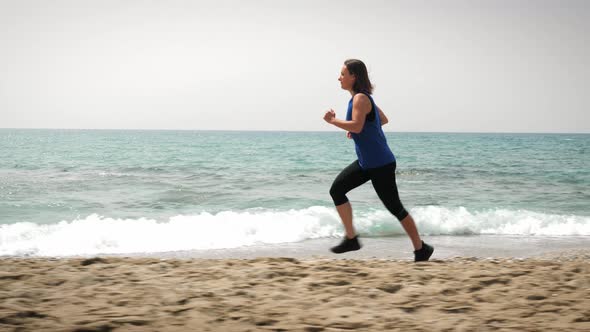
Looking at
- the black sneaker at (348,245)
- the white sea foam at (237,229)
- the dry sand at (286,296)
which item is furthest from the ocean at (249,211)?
the dry sand at (286,296)

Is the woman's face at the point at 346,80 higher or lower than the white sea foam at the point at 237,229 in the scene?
higher

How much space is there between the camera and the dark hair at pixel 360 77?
4.21 m

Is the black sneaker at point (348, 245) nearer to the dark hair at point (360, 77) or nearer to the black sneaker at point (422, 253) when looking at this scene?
the black sneaker at point (422, 253)

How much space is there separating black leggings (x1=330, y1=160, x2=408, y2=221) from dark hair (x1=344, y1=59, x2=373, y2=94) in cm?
67

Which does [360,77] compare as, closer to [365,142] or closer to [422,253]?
[365,142]

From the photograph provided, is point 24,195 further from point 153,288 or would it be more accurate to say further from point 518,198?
point 518,198

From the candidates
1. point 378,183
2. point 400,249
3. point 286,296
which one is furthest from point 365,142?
point 400,249

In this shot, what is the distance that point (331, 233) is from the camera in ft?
31.0

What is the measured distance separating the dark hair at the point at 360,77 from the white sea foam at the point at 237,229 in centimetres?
485

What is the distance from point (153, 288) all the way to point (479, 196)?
44.0 ft

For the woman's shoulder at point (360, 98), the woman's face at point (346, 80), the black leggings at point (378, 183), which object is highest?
the woman's face at point (346, 80)

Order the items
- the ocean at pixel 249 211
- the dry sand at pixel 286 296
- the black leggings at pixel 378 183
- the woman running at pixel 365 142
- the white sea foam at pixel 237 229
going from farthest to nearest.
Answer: the ocean at pixel 249 211, the white sea foam at pixel 237 229, the black leggings at pixel 378 183, the woman running at pixel 365 142, the dry sand at pixel 286 296

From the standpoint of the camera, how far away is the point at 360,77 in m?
4.21

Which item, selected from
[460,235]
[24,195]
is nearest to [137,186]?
[24,195]
